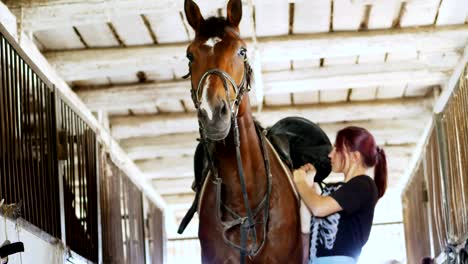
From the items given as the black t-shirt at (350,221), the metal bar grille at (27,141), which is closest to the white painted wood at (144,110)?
the metal bar grille at (27,141)

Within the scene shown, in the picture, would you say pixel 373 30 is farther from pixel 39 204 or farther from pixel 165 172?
pixel 165 172

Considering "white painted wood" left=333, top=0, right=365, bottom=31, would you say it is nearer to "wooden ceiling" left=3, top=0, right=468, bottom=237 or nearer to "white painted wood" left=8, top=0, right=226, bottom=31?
"wooden ceiling" left=3, top=0, right=468, bottom=237

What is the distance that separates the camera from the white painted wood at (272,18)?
6.98 meters

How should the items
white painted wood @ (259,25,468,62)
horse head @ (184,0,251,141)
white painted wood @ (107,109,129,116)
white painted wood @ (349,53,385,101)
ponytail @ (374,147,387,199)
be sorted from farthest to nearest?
white painted wood @ (107,109,129,116) → white painted wood @ (349,53,385,101) → white painted wood @ (259,25,468,62) → ponytail @ (374,147,387,199) → horse head @ (184,0,251,141)

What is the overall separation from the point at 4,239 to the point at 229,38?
1.39 meters

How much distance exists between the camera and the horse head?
3818 millimetres

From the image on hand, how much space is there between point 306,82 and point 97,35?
2.09 metres

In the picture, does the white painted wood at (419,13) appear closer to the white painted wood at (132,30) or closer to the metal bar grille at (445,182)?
the metal bar grille at (445,182)

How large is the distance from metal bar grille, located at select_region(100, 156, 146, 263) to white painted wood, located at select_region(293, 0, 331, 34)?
185 cm

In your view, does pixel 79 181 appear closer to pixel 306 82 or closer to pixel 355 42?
pixel 355 42

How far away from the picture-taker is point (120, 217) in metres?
7.53

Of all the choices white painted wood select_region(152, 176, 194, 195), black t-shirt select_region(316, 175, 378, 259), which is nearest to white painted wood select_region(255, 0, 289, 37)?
black t-shirt select_region(316, 175, 378, 259)

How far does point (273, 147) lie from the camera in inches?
177

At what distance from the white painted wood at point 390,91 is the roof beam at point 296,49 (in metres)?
1.59
